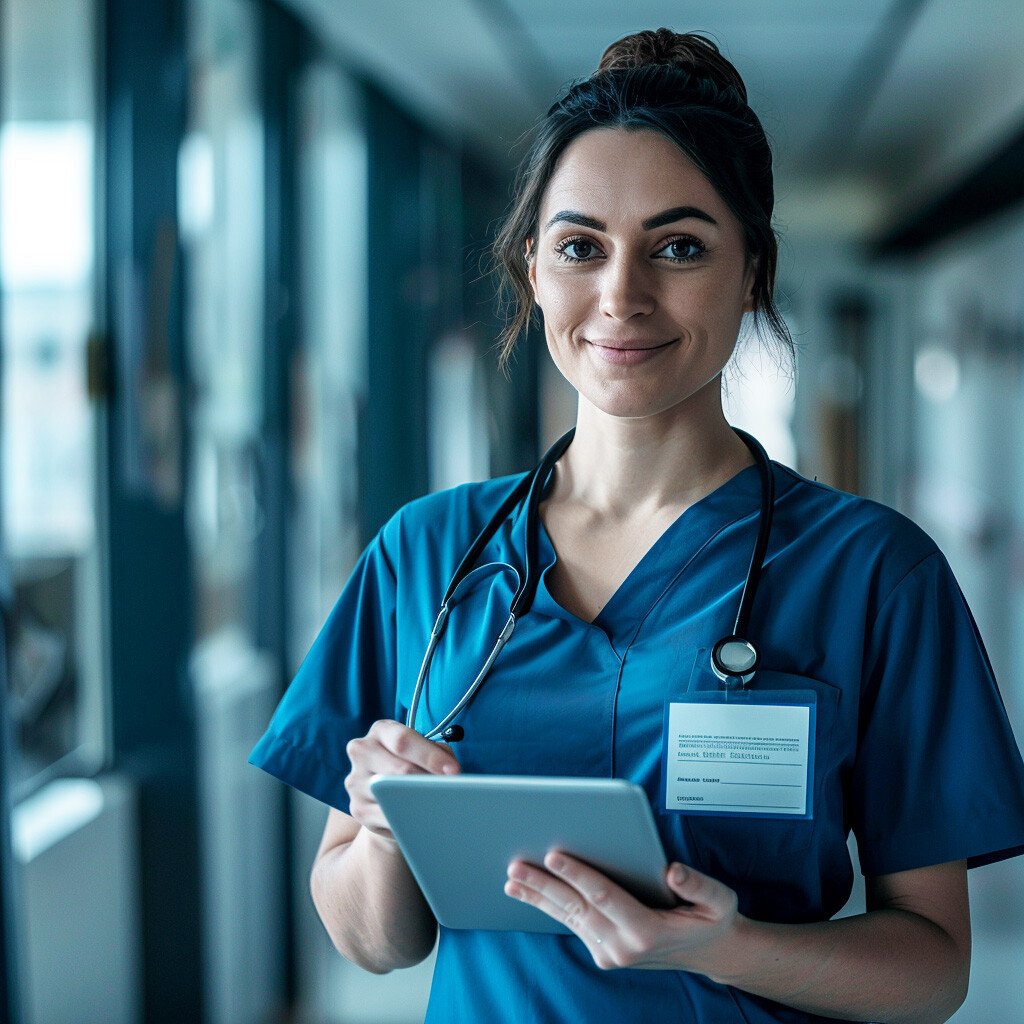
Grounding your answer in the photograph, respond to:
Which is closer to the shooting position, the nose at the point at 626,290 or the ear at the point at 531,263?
the nose at the point at 626,290

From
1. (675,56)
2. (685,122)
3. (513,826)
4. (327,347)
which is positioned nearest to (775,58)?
(327,347)

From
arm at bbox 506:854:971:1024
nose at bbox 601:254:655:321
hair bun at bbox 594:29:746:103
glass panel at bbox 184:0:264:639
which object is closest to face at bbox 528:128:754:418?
nose at bbox 601:254:655:321

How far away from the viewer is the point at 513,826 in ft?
3.24

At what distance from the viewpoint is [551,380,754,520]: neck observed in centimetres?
125

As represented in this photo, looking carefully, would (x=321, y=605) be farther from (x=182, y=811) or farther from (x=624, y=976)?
(x=624, y=976)

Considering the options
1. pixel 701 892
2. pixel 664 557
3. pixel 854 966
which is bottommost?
pixel 854 966

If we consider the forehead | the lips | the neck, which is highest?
the forehead

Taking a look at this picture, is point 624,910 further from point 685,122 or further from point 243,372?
point 243,372

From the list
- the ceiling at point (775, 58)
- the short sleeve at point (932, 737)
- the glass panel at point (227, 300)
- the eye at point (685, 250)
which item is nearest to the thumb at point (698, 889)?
the short sleeve at point (932, 737)

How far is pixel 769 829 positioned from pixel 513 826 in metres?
0.27

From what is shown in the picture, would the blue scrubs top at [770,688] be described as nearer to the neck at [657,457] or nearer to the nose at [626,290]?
the neck at [657,457]

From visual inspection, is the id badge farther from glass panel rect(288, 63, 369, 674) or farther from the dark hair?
glass panel rect(288, 63, 369, 674)

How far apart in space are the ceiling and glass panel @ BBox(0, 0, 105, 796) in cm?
124

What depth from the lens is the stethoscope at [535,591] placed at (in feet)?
3.68
